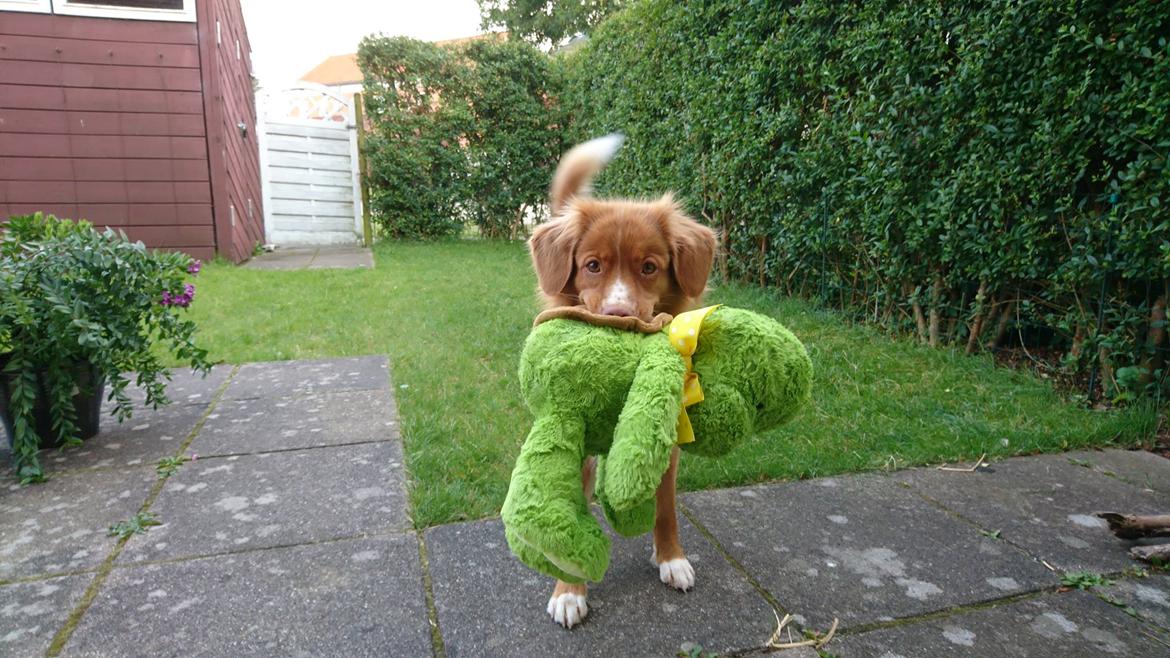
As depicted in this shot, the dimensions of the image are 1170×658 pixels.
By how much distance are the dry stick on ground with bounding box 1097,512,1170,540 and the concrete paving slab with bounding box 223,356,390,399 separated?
3782mm

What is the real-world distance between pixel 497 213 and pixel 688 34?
7624mm

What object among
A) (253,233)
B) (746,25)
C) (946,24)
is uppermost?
(746,25)

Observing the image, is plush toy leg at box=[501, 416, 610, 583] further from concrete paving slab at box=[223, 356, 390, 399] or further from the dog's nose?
concrete paving slab at box=[223, 356, 390, 399]

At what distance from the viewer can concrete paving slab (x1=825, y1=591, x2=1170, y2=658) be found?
177cm

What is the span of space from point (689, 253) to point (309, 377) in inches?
126

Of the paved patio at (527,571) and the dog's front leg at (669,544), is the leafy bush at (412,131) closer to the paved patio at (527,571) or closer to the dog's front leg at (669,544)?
the paved patio at (527,571)

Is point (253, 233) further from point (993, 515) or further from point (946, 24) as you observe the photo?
point (993, 515)

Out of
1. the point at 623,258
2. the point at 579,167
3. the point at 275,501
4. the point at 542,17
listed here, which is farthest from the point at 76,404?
the point at 542,17

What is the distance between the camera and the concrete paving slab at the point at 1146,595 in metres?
1.92

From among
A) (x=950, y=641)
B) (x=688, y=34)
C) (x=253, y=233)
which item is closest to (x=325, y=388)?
(x=950, y=641)

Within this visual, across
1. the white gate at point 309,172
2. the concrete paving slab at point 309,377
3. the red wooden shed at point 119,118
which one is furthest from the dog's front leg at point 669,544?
the white gate at point 309,172

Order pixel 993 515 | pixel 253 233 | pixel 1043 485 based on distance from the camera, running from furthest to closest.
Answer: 1. pixel 253 233
2. pixel 1043 485
3. pixel 993 515

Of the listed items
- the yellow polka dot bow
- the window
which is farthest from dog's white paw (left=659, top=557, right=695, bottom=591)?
the window

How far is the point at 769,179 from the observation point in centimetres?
603
